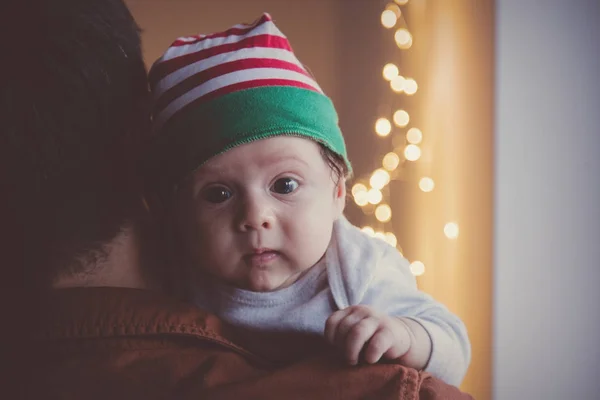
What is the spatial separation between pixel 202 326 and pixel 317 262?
0.31m

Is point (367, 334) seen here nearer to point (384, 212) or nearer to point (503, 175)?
point (503, 175)

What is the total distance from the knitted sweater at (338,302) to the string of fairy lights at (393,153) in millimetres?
1234

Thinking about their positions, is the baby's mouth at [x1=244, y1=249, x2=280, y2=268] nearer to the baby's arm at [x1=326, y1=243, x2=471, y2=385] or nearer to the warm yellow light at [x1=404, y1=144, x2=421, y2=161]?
the baby's arm at [x1=326, y1=243, x2=471, y2=385]

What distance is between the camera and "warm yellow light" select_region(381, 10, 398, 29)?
7.55 ft

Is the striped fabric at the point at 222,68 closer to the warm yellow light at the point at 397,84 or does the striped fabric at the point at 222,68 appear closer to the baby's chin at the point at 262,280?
the baby's chin at the point at 262,280

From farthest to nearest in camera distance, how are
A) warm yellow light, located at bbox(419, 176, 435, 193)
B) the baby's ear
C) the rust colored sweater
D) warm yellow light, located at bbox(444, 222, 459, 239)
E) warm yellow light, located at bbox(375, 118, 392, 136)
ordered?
warm yellow light, located at bbox(375, 118, 392, 136) < warm yellow light, located at bbox(419, 176, 435, 193) < warm yellow light, located at bbox(444, 222, 459, 239) < the baby's ear < the rust colored sweater

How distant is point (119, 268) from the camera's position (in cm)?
87

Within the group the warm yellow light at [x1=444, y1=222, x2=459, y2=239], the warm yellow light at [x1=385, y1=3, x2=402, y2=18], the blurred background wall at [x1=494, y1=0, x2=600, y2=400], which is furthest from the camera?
the warm yellow light at [x1=385, y1=3, x2=402, y2=18]

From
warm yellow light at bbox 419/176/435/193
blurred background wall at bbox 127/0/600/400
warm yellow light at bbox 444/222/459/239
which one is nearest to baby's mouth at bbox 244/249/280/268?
blurred background wall at bbox 127/0/600/400

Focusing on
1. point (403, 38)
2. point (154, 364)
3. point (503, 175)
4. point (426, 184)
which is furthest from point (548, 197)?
point (154, 364)

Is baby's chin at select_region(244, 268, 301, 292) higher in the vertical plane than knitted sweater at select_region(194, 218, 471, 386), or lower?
higher

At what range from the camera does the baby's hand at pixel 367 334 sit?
0.69 metres

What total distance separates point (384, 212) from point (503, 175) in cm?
81

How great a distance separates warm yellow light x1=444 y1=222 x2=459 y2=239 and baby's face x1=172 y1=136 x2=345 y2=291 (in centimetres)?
126
